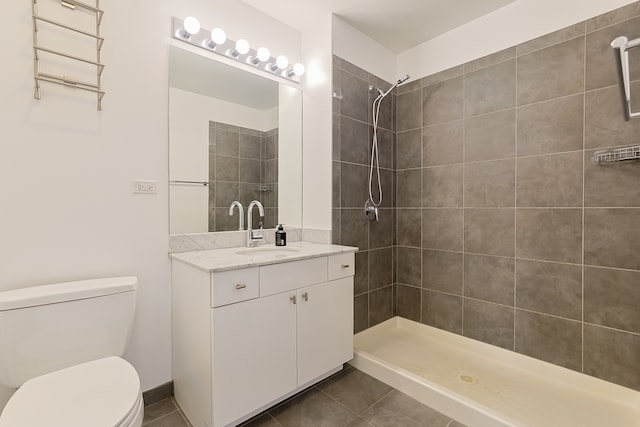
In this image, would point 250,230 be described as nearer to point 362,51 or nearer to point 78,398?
point 78,398

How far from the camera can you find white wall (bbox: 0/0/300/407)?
1.27 metres

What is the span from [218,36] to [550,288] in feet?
8.70

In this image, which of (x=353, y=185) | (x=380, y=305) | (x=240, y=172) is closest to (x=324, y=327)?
(x=380, y=305)

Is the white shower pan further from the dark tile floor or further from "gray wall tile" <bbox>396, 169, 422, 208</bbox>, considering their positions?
"gray wall tile" <bbox>396, 169, 422, 208</bbox>

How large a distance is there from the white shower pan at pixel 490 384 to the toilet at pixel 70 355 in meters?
1.45

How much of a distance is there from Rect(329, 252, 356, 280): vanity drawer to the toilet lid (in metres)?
1.10

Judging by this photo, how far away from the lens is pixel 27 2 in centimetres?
129

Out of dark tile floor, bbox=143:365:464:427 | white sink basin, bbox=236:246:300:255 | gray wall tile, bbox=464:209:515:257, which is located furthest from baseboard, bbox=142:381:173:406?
gray wall tile, bbox=464:209:515:257

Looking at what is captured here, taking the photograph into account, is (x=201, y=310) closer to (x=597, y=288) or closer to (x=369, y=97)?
(x=369, y=97)

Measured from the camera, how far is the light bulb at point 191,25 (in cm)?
169

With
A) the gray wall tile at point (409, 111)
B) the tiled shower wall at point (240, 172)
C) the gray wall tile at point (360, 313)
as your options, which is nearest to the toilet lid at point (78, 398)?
the tiled shower wall at point (240, 172)

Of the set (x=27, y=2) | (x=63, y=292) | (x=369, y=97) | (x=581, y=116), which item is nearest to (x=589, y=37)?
(x=581, y=116)

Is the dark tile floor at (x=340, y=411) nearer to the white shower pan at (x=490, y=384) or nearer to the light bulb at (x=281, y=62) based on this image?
the white shower pan at (x=490, y=384)

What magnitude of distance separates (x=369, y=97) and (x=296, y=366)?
2064 millimetres
